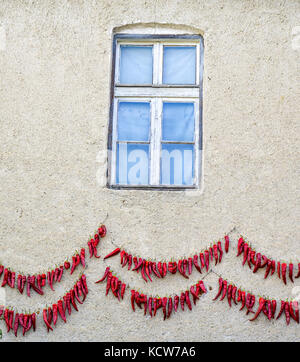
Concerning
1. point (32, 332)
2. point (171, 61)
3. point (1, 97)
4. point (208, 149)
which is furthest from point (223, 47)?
point (32, 332)

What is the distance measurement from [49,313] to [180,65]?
2686mm

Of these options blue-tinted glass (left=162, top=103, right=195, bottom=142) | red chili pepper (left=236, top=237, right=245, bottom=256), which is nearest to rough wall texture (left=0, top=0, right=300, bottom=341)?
red chili pepper (left=236, top=237, right=245, bottom=256)

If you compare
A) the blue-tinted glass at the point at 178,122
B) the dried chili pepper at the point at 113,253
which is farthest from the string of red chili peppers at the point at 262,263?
the blue-tinted glass at the point at 178,122

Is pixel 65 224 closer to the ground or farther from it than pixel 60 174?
closer to the ground

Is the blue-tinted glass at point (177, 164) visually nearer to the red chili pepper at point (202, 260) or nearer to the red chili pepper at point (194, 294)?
the red chili pepper at point (202, 260)

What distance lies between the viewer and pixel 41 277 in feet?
16.0

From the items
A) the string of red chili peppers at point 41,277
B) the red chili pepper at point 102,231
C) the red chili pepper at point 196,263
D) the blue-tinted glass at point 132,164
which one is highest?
the blue-tinted glass at point 132,164

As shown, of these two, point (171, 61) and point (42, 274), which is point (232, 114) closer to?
point (171, 61)

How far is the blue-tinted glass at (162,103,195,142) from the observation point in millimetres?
5379

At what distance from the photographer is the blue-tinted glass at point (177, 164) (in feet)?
17.3

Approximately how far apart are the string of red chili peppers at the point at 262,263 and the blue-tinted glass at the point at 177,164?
→ 0.80 meters

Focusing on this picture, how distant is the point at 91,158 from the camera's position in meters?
5.18

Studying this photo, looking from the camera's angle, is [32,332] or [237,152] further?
[237,152]

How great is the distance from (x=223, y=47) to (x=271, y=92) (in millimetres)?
645
